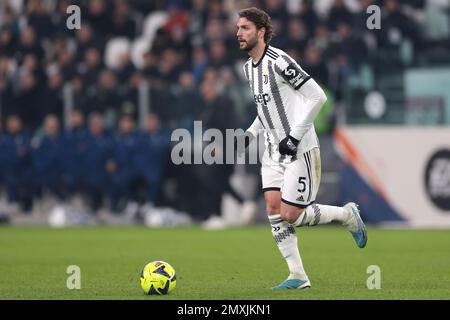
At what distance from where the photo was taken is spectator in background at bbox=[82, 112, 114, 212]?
765 inches

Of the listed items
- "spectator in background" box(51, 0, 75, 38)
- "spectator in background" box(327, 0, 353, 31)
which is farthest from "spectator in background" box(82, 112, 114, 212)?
"spectator in background" box(327, 0, 353, 31)

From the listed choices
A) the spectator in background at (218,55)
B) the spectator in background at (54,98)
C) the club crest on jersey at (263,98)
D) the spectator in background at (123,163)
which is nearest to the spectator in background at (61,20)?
the spectator in background at (54,98)

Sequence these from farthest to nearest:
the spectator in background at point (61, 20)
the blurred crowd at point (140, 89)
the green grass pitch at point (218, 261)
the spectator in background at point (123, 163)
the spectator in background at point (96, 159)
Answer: the spectator in background at point (61, 20) < the spectator in background at point (96, 159) < the spectator in background at point (123, 163) < the blurred crowd at point (140, 89) < the green grass pitch at point (218, 261)

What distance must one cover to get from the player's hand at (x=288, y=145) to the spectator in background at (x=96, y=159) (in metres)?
10.8

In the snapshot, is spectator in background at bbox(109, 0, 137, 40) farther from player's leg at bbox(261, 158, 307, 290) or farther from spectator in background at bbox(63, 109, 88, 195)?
player's leg at bbox(261, 158, 307, 290)

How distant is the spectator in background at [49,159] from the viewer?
19.5 metres

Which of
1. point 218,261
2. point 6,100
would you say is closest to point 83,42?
point 6,100

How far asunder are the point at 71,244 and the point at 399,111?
20.7 ft

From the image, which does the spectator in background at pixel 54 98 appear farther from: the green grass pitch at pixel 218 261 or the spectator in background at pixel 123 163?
the green grass pitch at pixel 218 261

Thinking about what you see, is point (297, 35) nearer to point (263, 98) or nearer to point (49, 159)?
point (49, 159)

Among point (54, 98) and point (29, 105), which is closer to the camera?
point (54, 98)

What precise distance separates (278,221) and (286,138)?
0.74 metres

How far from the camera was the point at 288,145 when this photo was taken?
29.0 ft
